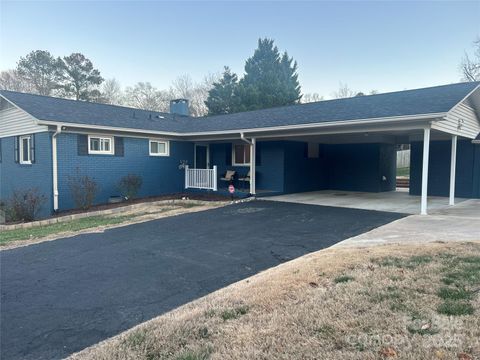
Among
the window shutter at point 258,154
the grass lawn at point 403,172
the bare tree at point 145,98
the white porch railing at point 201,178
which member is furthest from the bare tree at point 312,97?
the white porch railing at point 201,178

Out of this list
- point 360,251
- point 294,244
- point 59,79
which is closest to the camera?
point 360,251

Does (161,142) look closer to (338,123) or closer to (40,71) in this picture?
(338,123)

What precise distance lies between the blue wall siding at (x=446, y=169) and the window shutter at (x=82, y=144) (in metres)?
13.2

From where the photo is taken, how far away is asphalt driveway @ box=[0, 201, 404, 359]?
10.6ft

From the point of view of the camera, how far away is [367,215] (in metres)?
9.08

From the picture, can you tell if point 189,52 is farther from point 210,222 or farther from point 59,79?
point 210,222

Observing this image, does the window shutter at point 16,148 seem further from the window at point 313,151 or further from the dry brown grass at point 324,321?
the dry brown grass at point 324,321

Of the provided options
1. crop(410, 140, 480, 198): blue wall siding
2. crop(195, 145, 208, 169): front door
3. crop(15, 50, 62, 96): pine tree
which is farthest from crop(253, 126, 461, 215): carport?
crop(15, 50, 62, 96): pine tree

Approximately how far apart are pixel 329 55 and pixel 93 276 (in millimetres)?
24601

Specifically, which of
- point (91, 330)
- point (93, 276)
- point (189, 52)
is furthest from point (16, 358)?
point (189, 52)

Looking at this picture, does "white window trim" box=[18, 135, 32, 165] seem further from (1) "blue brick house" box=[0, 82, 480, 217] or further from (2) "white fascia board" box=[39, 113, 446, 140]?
(2) "white fascia board" box=[39, 113, 446, 140]

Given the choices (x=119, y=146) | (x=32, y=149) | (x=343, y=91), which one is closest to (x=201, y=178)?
(x=119, y=146)

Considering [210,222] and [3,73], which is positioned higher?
[3,73]

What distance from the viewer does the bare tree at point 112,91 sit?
35.2 meters
